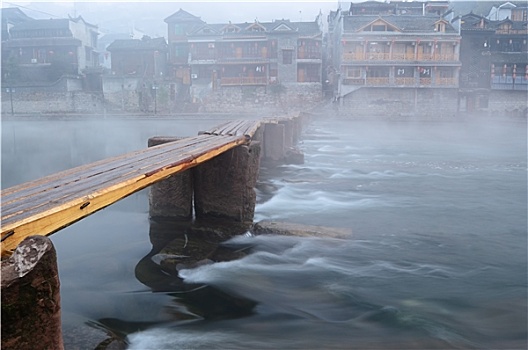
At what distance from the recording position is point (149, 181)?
3.86 m

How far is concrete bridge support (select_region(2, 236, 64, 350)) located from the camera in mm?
2076

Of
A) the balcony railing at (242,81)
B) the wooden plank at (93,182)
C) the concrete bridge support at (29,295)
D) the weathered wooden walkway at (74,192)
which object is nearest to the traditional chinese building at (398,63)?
the balcony railing at (242,81)

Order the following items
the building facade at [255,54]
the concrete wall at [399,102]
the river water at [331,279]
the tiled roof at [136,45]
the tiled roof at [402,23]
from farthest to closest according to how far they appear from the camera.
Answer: the tiled roof at [136,45]
the building facade at [255,54]
the concrete wall at [399,102]
the tiled roof at [402,23]
the river water at [331,279]

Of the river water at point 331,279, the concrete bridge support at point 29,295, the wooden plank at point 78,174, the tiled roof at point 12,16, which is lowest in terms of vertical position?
the river water at point 331,279

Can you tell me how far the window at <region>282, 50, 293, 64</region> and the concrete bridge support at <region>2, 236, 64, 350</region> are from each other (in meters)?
45.3

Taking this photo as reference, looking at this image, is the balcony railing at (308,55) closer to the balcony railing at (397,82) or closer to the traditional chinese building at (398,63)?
the traditional chinese building at (398,63)

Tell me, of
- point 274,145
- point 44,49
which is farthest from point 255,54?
point 274,145

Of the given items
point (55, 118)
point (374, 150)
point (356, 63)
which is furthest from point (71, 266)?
point (356, 63)

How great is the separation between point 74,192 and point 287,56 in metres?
44.7

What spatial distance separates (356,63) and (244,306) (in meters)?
40.3

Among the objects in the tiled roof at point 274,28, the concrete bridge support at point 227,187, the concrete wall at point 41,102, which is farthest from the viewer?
the tiled roof at point 274,28

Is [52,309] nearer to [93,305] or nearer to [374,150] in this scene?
[93,305]

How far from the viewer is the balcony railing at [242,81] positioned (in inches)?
1838

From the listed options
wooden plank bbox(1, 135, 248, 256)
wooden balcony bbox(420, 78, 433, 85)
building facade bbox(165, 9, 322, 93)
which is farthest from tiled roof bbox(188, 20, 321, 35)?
wooden plank bbox(1, 135, 248, 256)
